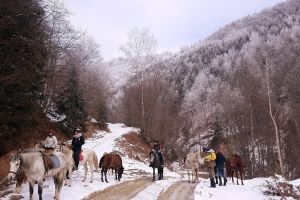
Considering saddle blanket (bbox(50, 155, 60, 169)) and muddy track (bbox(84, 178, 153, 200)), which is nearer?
saddle blanket (bbox(50, 155, 60, 169))

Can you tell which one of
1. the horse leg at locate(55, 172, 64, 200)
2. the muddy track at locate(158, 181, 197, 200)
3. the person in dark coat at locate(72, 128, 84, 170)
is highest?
the person in dark coat at locate(72, 128, 84, 170)

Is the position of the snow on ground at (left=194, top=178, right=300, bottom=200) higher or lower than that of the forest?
lower

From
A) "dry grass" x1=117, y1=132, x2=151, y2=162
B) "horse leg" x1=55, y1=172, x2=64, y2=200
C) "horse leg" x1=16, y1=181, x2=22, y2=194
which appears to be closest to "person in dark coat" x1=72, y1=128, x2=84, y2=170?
"horse leg" x1=16, y1=181, x2=22, y2=194

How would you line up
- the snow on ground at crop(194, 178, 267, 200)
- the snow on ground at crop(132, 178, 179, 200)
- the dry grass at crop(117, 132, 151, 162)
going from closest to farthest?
the snow on ground at crop(132, 178, 179, 200) < the snow on ground at crop(194, 178, 267, 200) < the dry grass at crop(117, 132, 151, 162)

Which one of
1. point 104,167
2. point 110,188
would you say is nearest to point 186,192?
point 110,188

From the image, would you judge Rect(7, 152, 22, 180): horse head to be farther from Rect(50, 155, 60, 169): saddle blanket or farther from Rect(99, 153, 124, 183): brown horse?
Rect(99, 153, 124, 183): brown horse

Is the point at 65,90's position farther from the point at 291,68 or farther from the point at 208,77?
the point at 208,77

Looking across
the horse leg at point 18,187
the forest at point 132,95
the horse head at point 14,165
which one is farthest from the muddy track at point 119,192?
the forest at point 132,95

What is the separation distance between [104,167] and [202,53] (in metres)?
148

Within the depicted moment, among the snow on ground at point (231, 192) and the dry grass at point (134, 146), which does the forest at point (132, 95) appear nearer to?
the dry grass at point (134, 146)

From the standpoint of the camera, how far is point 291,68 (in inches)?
1610

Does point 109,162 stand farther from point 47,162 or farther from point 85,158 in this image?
point 47,162

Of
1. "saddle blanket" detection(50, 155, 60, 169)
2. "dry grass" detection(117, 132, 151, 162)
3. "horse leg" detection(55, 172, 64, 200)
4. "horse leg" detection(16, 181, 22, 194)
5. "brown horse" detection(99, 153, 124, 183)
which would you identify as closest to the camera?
"horse leg" detection(55, 172, 64, 200)

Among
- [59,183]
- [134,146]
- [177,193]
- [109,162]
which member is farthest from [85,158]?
[134,146]
